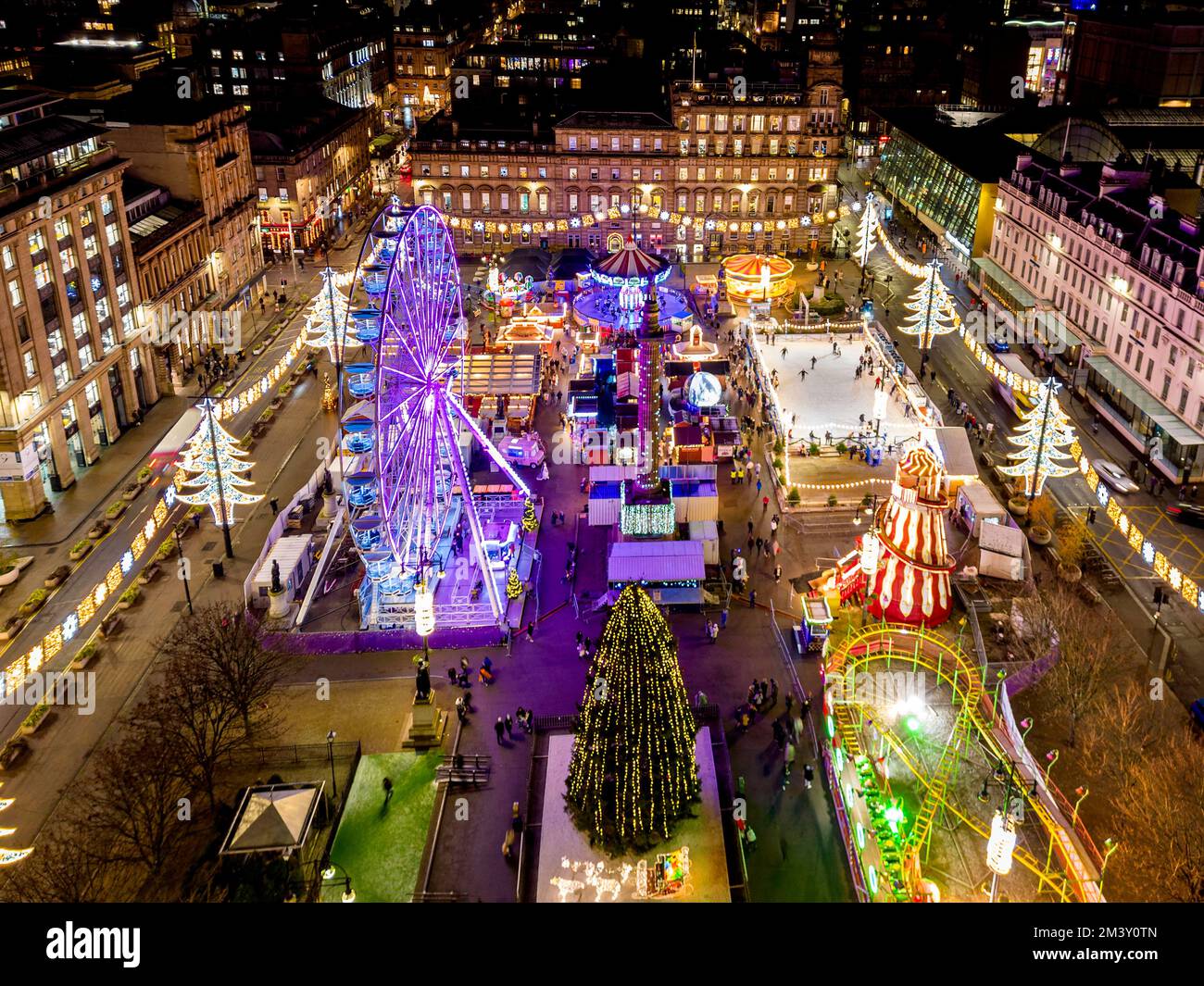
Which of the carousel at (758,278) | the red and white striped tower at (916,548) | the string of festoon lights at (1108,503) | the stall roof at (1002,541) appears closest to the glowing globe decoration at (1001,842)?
the red and white striped tower at (916,548)

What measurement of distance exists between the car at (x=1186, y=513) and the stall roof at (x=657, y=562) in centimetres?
2810

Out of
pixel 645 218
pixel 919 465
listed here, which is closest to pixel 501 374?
pixel 919 465

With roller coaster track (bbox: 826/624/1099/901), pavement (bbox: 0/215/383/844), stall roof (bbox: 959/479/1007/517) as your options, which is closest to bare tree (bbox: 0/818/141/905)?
pavement (bbox: 0/215/383/844)

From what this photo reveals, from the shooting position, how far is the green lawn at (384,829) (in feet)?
128

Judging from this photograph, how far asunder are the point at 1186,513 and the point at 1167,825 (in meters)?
33.4

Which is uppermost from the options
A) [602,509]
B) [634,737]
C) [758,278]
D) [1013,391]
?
[758,278]

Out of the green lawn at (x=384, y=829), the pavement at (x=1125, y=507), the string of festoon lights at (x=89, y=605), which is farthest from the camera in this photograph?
the pavement at (x=1125, y=507)

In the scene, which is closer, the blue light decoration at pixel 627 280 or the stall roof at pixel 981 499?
the stall roof at pixel 981 499

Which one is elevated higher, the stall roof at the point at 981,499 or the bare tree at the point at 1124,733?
the stall roof at the point at 981,499

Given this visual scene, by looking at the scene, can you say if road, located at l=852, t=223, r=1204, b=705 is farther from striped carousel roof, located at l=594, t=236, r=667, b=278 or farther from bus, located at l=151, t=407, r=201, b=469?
bus, located at l=151, t=407, r=201, b=469

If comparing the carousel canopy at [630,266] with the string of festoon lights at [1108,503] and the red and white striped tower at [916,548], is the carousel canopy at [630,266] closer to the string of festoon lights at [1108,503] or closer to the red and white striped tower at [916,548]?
the string of festoon lights at [1108,503]

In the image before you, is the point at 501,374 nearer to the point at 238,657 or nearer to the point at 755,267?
the point at 755,267

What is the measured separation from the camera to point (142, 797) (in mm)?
37812
